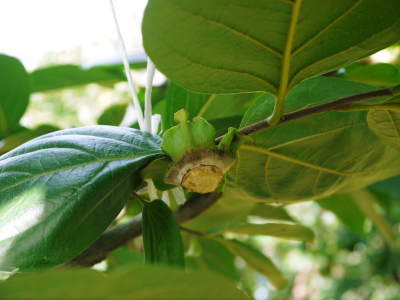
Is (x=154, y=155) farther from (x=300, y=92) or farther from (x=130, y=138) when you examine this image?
(x=300, y=92)

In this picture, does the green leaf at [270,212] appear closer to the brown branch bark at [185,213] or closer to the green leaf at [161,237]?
the brown branch bark at [185,213]

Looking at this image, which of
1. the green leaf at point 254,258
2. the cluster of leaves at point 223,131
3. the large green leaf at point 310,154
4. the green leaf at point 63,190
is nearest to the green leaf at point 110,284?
the cluster of leaves at point 223,131

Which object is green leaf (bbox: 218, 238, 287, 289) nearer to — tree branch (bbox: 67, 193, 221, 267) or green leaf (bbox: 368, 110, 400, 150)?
tree branch (bbox: 67, 193, 221, 267)

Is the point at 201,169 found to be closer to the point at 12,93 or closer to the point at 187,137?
the point at 187,137

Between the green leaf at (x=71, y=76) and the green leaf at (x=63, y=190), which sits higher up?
the green leaf at (x=71, y=76)

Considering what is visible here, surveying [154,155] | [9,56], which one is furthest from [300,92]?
[9,56]

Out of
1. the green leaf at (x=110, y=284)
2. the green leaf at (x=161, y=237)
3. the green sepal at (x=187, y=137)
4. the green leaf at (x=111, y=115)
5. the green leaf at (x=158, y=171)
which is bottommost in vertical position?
the green leaf at (x=110, y=284)
